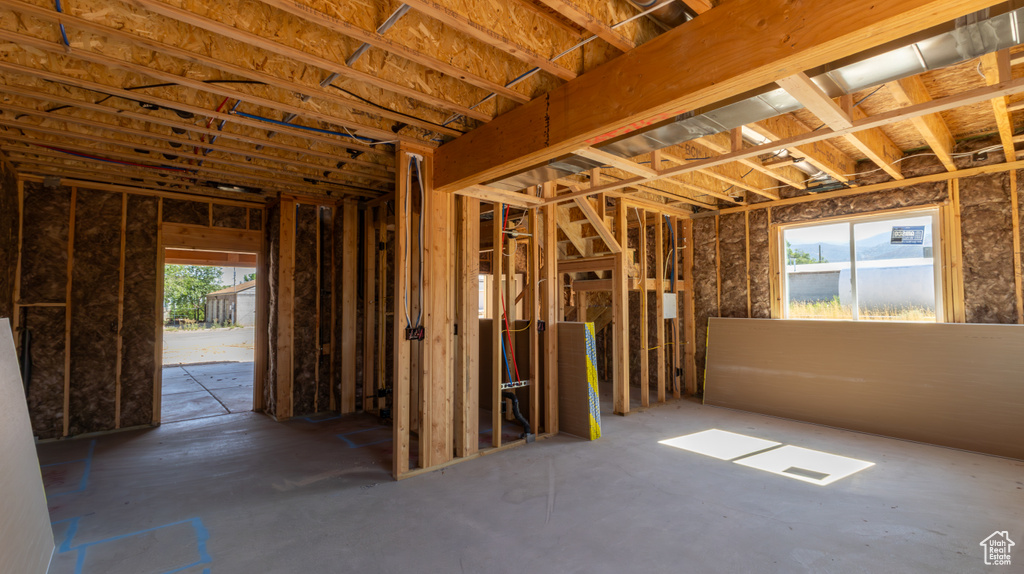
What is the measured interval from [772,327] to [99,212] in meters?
8.12

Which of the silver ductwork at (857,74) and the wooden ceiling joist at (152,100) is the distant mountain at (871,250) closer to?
the silver ductwork at (857,74)

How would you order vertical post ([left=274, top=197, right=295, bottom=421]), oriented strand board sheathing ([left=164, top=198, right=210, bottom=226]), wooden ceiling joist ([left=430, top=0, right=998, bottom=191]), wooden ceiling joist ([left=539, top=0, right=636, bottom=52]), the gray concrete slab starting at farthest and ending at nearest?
1. the gray concrete slab
2. vertical post ([left=274, top=197, right=295, bottom=421])
3. oriented strand board sheathing ([left=164, top=198, right=210, bottom=226])
4. wooden ceiling joist ([left=539, top=0, right=636, bottom=52])
5. wooden ceiling joist ([left=430, top=0, right=998, bottom=191])

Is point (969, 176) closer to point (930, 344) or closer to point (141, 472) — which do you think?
point (930, 344)

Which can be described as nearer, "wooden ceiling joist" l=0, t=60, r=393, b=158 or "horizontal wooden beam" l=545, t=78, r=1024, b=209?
"horizontal wooden beam" l=545, t=78, r=1024, b=209

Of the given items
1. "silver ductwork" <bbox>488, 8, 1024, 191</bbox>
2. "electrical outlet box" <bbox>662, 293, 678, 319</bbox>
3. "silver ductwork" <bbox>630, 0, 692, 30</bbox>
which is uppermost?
"silver ductwork" <bbox>630, 0, 692, 30</bbox>

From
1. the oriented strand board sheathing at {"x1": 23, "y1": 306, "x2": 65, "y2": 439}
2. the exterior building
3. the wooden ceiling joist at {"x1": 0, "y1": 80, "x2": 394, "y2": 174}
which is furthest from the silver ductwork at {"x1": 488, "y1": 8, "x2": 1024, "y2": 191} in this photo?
the exterior building

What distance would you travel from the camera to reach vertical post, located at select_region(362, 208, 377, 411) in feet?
18.8

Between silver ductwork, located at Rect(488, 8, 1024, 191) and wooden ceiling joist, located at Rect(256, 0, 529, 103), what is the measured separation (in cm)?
78

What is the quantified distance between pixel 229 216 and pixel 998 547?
24.8ft

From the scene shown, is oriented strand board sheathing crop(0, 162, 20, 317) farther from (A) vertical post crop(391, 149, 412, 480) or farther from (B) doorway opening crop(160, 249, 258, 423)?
(A) vertical post crop(391, 149, 412, 480)

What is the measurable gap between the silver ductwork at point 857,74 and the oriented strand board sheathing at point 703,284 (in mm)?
4156

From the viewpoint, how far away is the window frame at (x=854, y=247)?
480 cm

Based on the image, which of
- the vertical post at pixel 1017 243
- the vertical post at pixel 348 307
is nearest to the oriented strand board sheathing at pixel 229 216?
the vertical post at pixel 348 307

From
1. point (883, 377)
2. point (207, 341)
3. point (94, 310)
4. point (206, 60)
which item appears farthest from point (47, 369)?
point (207, 341)
